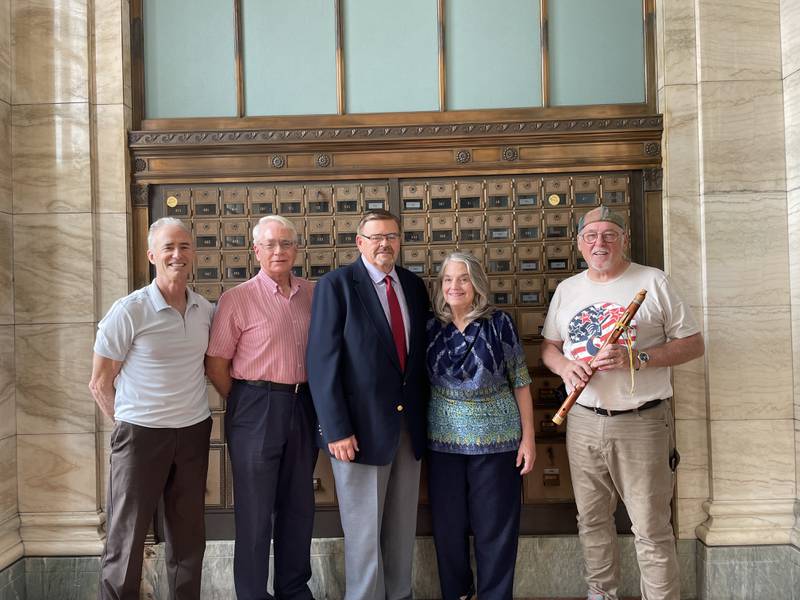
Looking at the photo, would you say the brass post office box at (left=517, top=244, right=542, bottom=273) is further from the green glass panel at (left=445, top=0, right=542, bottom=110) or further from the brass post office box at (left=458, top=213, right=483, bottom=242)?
the green glass panel at (left=445, top=0, right=542, bottom=110)

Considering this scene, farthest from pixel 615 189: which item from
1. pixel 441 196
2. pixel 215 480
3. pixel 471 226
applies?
pixel 215 480

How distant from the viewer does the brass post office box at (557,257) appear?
14.1 ft

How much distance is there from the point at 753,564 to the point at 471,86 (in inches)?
143

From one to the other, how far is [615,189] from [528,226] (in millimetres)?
640

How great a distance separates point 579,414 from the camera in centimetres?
366

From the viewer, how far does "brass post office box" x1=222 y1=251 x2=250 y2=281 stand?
172 inches

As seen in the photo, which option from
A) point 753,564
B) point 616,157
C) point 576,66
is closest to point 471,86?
point 576,66

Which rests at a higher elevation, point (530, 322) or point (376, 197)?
point (376, 197)

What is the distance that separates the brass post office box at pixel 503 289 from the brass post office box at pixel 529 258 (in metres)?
0.11

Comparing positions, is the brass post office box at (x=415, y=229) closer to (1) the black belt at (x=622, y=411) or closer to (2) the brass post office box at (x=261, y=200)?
(2) the brass post office box at (x=261, y=200)

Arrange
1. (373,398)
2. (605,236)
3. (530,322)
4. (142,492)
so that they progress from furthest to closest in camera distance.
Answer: (530,322) → (605,236) → (373,398) → (142,492)

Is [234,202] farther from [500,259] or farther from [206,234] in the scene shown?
[500,259]

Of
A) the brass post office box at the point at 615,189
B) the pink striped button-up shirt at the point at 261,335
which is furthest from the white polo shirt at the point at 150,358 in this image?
the brass post office box at the point at 615,189

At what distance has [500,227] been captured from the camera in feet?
14.2
